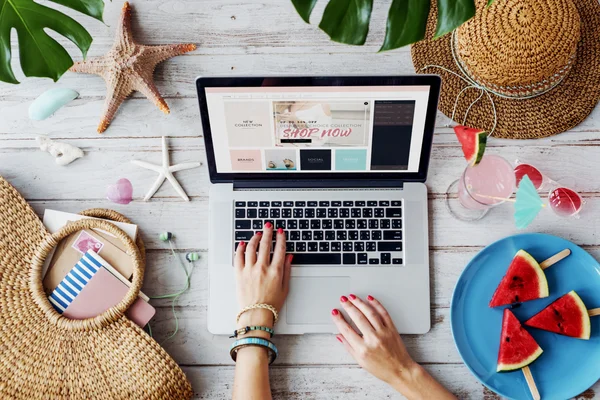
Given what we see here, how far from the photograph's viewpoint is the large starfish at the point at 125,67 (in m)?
1.26

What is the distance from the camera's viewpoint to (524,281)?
46.0 inches

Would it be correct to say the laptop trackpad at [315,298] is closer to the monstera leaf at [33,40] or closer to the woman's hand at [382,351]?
the woman's hand at [382,351]

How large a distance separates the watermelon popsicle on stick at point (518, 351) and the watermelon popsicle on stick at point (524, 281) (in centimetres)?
5

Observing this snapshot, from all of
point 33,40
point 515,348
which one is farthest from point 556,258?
point 33,40

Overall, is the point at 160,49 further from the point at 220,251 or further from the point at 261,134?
the point at 220,251

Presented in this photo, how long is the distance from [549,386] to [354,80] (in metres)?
0.76

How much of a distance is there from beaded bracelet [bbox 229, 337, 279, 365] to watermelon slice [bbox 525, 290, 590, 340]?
1.78ft

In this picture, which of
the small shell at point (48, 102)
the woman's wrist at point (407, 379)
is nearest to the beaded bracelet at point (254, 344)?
the woman's wrist at point (407, 379)

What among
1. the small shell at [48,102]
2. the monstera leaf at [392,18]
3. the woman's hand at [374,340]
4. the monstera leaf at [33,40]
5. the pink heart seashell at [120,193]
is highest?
the monstera leaf at [392,18]

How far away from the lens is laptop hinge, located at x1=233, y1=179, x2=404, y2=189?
48.2 inches

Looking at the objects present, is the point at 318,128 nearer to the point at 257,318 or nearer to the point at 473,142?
the point at 473,142

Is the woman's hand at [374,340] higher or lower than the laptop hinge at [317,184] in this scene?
lower

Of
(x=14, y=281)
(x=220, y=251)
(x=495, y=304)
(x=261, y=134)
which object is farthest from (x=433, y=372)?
(x=14, y=281)

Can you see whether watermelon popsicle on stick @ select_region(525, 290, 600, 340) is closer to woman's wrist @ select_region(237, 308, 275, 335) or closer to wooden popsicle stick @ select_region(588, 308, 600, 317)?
wooden popsicle stick @ select_region(588, 308, 600, 317)
